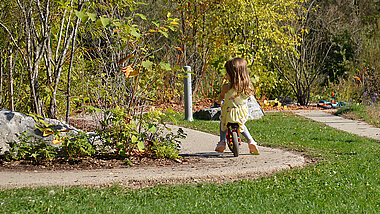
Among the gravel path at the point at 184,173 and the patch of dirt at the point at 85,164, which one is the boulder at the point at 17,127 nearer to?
the patch of dirt at the point at 85,164

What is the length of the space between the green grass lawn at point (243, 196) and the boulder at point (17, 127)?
1.30 metres

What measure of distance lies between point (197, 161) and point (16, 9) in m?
3.42

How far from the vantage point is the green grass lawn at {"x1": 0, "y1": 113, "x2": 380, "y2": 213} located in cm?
363

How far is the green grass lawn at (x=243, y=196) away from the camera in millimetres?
3627

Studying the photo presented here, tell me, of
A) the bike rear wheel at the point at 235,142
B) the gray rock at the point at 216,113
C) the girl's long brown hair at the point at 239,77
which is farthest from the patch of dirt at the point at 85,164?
the gray rock at the point at 216,113

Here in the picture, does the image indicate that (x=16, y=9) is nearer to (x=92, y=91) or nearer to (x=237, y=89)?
(x=92, y=91)

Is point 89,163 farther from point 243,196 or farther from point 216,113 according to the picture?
point 216,113

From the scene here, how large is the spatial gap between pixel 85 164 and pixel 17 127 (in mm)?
985

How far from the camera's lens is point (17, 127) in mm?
5340

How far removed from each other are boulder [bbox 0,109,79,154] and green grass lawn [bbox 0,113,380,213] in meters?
1.30

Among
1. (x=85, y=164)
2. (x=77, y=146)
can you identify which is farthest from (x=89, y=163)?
(x=77, y=146)

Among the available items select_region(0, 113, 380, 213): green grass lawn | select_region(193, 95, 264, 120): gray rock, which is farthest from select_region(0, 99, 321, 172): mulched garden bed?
select_region(193, 95, 264, 120): gray rock

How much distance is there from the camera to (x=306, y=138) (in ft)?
25.1

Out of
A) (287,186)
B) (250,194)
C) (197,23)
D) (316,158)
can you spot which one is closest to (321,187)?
(287,186)
